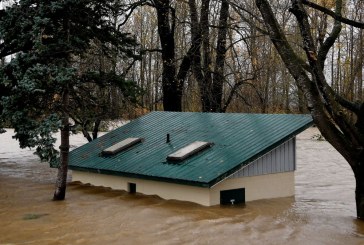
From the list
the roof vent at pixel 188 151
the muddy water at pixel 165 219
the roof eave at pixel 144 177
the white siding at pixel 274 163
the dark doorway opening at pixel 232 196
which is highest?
the roof vent at pixel 188 151

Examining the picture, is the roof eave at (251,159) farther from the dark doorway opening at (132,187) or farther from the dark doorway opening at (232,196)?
the dark doorway opening at (132,187)

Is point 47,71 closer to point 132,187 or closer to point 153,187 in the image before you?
point 153,187

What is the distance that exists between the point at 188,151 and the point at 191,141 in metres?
1.18

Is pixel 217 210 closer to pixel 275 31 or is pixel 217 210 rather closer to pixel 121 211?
pixel 121 211

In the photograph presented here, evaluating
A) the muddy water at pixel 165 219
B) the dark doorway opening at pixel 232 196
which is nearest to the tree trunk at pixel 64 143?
the muddy water at pixel 165 219

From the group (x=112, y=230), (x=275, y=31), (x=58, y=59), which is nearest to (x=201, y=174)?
(x=112, y=230)

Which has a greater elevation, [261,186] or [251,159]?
[251,159]

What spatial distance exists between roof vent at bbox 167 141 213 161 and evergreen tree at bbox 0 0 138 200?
2.50m

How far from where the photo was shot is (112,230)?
11172 mm

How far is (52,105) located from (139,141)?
3.56 meters

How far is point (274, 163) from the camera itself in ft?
49.8

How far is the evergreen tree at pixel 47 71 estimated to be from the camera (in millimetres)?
13656

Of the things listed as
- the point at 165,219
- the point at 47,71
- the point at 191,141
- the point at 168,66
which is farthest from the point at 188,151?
the point at 168,66

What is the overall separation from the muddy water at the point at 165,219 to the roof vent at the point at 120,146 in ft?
3.92
